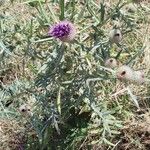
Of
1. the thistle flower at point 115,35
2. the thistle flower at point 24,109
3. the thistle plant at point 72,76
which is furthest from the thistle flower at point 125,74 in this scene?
the thistle flower at point 24,109

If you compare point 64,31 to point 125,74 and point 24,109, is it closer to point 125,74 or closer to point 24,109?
point 125,74

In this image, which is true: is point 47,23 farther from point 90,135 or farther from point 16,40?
point 90,135

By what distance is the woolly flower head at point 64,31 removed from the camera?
5.64 ft

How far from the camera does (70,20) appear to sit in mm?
1898

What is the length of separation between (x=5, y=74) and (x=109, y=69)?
1.33 m

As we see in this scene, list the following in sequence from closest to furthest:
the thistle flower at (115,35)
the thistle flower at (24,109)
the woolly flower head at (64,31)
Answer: the woolly flower head at (64,31) < the thistle flower at (115,35) < the thistle flower at (24,109)

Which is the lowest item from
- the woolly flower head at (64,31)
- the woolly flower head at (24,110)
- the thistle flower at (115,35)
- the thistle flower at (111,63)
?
the woolly flower head at (24,110)

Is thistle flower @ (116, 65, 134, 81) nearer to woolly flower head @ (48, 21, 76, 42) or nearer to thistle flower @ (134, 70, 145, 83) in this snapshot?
thistle flower @ (134, 70, 145, 83)

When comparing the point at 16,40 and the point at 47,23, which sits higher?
the point at 47,23

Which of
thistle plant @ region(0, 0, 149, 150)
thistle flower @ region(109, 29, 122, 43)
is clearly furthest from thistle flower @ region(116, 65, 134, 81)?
thistle flower @ region(109, 29, 122, 43)

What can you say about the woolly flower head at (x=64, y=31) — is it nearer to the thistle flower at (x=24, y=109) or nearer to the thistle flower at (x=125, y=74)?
the thistle flower at (x=125, y=74)

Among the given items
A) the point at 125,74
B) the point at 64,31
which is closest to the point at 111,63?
the point at 125,74

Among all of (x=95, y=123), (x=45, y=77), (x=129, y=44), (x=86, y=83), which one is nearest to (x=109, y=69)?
(x=86, y=83)

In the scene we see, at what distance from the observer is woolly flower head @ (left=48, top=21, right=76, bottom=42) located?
172 cm
